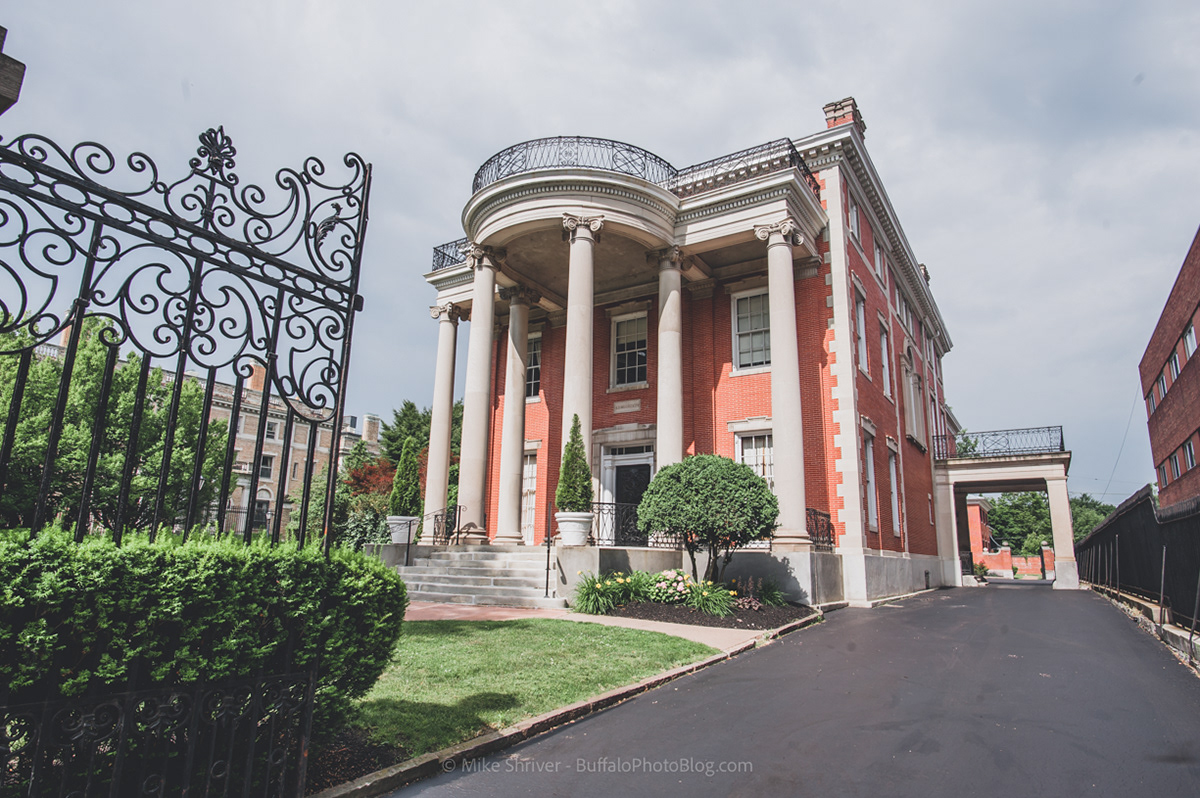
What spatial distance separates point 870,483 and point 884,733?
14.3 meters

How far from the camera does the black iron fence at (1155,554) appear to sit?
8.99 meters

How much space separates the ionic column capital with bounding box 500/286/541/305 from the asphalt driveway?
43.0 ft

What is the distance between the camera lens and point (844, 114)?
23281mm

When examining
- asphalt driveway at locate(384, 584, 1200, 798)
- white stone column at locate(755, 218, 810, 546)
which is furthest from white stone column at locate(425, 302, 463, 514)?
asphalt driveway at locate(384, 584, 1200, 798)

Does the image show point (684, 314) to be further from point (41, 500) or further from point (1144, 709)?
point (41, 500)

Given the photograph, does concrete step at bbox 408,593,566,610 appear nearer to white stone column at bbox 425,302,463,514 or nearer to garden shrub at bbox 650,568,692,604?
garden shrub at bbox 650,568,692,604

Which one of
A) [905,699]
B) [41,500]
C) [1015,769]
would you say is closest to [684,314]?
[905,699]

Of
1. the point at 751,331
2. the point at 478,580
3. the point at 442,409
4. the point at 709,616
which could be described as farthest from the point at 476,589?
the point at 751,331

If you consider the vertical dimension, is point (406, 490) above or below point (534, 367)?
below

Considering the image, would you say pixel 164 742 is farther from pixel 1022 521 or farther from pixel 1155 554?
pixel 1022 521

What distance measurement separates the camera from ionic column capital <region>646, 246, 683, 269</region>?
57.6ft

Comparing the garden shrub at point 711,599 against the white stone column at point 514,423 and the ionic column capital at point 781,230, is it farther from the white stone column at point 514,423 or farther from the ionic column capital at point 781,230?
the ionic column capital at point 781,230

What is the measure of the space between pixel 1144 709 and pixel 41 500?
26.4 feet

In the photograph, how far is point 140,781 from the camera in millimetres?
3129
